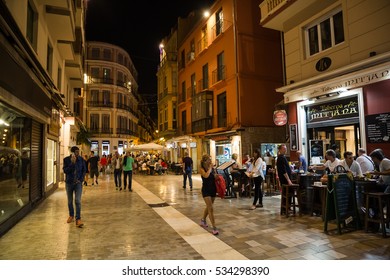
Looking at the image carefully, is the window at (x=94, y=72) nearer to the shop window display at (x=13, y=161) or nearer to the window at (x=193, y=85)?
the window at (x=193, y=85)

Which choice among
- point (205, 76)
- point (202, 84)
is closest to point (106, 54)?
point (202, 84)

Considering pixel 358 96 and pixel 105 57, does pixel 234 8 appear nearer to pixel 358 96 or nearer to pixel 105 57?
pixel 358 96

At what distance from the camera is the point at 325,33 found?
33.7 feet

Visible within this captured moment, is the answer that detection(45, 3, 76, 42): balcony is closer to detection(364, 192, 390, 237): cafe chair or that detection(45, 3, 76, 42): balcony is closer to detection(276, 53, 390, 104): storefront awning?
detection(276, 53, 390, 104): storefront awning

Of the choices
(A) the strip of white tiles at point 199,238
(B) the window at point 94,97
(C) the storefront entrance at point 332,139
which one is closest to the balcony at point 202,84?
(C) the storefront entrance at point 332,139

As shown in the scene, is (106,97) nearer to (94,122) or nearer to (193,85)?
(94,122)

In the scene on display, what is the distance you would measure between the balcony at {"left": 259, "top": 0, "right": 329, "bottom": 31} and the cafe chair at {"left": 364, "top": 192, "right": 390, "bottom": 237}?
7.68m

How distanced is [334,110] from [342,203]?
5390 mm

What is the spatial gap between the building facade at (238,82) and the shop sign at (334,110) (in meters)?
5.79

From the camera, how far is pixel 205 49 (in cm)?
2050

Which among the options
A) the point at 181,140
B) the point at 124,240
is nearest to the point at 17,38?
the point at 124,240

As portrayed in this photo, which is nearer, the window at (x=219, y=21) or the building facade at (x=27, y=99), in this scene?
the building facade at (x=27, y=99)

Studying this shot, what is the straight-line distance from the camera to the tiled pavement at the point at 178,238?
176 inches

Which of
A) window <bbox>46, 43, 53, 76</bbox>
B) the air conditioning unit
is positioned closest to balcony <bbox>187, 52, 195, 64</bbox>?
the air conditioning unit
